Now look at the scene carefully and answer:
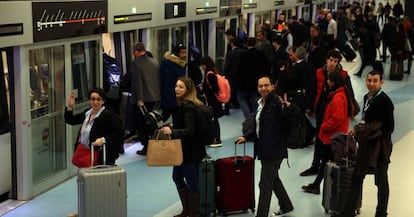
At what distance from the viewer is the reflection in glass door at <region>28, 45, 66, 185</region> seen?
25.6ft

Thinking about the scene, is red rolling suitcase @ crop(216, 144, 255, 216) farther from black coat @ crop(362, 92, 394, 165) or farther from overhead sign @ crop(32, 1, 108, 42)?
overhead sign @ crop(32, 1, 108, 42)

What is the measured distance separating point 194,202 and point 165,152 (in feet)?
2.41

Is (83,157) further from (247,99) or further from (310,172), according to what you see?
(247,99)

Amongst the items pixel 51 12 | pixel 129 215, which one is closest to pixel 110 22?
pixel 51 12

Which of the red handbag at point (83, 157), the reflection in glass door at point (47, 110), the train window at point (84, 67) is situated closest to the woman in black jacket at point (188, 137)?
the red handbag at point (83, 157)

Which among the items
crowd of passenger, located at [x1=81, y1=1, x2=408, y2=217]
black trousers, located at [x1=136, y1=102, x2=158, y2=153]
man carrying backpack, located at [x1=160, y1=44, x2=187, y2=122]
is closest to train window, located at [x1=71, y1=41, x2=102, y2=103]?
crowd of passenger, located at [x1=81, y1=1, x2=408, y2=217]

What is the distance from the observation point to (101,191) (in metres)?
6.09

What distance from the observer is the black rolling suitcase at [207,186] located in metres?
6.97

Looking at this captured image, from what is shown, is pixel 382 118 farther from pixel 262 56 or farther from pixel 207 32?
pixel 207 32

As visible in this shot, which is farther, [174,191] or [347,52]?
[347,52]

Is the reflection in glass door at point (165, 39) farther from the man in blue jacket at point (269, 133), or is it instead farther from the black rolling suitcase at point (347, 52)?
the man in blue jacket at point (269, 133)

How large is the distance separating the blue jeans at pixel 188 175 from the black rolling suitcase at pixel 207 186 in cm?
32

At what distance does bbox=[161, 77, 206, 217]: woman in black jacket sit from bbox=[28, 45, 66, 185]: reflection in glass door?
83.7 inches

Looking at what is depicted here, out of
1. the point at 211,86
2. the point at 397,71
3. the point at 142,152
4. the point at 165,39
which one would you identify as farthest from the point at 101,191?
the point at 397,71
